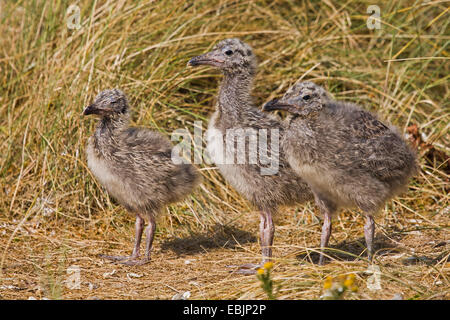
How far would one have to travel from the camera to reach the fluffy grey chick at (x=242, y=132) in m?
4.14

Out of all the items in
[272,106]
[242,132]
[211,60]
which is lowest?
[242,132]

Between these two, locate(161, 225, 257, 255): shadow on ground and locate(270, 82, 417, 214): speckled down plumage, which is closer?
locate(270, 82, 417, 214): speckled down plumage

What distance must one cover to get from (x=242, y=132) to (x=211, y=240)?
1118 mm

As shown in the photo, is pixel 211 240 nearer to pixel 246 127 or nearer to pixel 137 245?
pixel 137 245

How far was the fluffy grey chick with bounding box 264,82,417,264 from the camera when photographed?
3.77m

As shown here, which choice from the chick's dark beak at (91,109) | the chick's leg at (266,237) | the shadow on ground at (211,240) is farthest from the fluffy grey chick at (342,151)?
the chick's dark beak at (91,109)

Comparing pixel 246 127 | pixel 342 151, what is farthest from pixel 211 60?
pixel 342 151

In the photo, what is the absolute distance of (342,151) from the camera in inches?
148

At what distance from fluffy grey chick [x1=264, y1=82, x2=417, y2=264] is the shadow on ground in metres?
1.08

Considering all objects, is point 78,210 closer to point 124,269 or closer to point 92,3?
point 124,269

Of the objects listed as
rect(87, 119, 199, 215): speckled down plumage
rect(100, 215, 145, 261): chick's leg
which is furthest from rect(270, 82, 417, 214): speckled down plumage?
rect(100, 215, 145, 261): chick's leg

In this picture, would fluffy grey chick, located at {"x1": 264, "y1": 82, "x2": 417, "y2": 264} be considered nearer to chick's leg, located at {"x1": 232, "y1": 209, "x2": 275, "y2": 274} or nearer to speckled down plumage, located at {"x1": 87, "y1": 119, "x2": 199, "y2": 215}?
chick's leg, located at {"x1": 232, "y1": 209, "x2": 275, "y2": 274}

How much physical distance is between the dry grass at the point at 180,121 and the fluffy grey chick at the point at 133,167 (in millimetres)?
414
